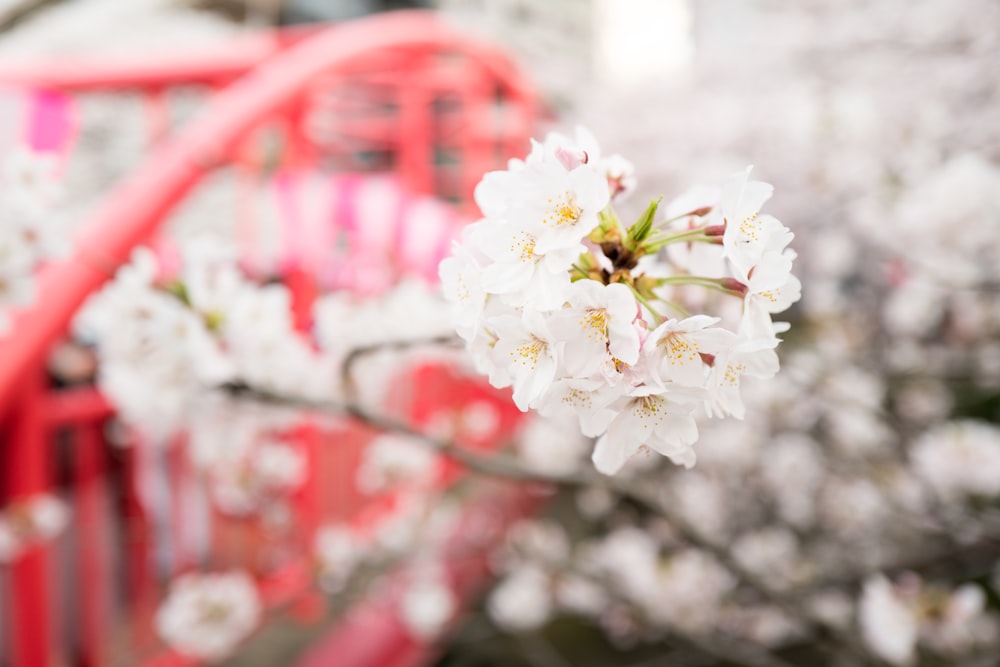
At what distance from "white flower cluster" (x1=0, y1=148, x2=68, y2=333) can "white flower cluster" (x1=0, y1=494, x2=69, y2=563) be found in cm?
32

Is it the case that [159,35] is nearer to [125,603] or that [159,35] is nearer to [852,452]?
[125,603]

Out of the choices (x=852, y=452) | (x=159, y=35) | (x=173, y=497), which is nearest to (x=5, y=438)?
(x=173, y=497)

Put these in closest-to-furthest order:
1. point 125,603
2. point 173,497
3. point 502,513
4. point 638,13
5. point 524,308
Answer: point 524,308
point 173,497
point 125,603
point 502,513
point 638,13

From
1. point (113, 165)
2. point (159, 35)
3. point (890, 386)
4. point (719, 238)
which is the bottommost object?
point (719, 238)

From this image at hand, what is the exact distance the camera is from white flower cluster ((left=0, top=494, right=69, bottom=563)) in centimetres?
100

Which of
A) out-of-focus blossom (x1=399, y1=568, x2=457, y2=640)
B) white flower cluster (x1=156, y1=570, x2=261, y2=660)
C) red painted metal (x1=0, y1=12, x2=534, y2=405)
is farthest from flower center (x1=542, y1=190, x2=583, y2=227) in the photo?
out-of-focus blossom (x1=399, y1=568, x2=457, y2=640)

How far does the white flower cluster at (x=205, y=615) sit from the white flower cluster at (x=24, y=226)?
0.67 m

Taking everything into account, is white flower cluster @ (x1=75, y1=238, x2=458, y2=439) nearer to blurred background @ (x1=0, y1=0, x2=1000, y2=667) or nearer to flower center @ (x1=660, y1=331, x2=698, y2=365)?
blurred background @ (x1=0, y1=0, x2=1000, y2=667)

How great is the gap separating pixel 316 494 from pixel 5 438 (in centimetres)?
82

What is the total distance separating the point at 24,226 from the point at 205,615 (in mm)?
792

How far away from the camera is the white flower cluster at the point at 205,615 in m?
1.28

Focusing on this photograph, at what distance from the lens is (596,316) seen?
1.30ft

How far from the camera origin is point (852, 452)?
2.38 meters

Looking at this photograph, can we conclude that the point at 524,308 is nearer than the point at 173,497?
Yes
